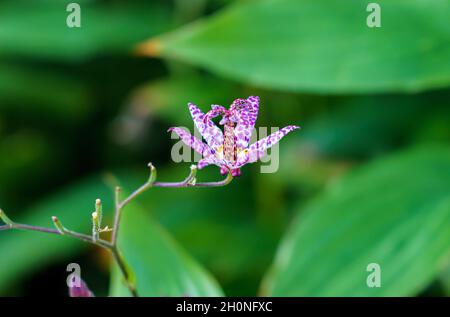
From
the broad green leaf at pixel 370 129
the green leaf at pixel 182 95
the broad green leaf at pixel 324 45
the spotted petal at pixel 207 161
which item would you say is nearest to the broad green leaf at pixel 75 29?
the green leaf at pixel 182 95

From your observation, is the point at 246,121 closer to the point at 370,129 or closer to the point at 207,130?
the point at 207,130

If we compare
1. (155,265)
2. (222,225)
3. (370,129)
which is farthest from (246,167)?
(155,265)

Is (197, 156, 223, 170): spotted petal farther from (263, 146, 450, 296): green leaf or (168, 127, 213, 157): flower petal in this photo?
(263, 146, 450, 296): green leaf

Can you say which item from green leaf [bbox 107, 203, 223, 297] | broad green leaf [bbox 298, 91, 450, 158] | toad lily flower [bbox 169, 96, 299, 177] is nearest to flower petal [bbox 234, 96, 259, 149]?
toad lily flower [bbox 169, 96, 299, 177]

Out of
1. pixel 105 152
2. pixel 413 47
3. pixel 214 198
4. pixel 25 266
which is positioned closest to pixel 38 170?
pixel 105 152

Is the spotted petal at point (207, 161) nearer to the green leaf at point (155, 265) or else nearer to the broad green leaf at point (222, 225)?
the green leaf at point (155, 265)
